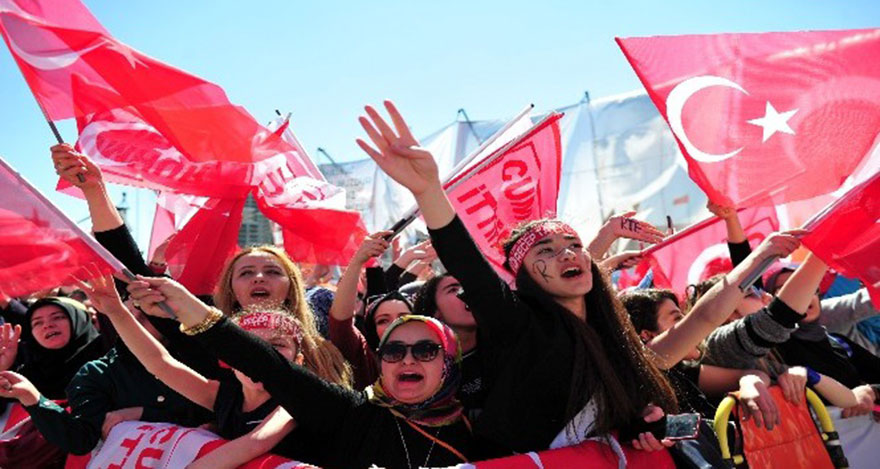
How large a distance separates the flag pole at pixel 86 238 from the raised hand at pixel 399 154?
924 mm

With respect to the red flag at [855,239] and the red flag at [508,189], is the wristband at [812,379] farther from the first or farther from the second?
the red flag at [508,189]

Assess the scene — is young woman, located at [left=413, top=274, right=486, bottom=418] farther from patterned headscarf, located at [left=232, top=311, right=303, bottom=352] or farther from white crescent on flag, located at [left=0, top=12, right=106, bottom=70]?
white crescent on flag, located at [left=0, top=12, right=106, bottom=70]

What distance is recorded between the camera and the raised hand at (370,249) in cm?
388

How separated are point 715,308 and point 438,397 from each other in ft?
4.32

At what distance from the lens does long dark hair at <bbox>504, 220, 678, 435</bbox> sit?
2.55 meters

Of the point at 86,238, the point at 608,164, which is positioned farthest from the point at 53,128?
the point at 608,164

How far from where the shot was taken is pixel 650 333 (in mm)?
4090

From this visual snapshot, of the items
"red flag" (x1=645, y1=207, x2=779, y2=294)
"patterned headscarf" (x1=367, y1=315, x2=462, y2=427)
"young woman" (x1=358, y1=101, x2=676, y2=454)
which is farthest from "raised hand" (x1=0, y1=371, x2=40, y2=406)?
"red flag" (x1=645, y1=207, x2=779, y2=294)

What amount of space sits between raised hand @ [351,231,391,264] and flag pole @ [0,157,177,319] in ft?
4.47

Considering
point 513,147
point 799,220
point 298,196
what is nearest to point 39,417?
point 298,196

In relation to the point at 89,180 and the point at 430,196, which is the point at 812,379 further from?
the point at 89,180

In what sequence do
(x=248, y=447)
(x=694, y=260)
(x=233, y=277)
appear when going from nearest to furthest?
(x=248, y=447) → (x=233, y=277) → (x=694, y=260)

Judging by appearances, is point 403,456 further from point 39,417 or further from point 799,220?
point 799,220

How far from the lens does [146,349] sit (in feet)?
9.98
